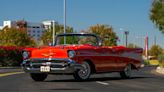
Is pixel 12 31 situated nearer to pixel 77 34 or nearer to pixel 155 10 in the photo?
pixel 155 10

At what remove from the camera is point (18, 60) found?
51719 mm

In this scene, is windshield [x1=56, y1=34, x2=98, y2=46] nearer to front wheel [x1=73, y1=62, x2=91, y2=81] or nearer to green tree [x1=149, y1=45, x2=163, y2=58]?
front wheel [x1=73, y1=62, x2=91, y2=81]

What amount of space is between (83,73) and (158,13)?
80.8ft

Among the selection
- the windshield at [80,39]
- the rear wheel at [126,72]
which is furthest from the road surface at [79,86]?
the rear wheel at [126,72]

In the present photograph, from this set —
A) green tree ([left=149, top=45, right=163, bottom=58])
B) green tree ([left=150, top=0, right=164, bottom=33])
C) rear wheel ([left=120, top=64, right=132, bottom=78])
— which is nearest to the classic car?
rear wheel ([left=120, top=64, right=132, bottom=78])

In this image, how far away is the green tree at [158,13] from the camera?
4203 centimetres

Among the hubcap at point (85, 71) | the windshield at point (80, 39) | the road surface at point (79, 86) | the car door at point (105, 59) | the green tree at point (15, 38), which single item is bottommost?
the road surface at point (79, 86)

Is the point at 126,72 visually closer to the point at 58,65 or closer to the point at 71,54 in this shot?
the point at 71,54

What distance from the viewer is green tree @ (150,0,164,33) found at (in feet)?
138

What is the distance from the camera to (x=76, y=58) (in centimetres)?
1822

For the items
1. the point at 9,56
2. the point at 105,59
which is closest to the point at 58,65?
the point at 105,59

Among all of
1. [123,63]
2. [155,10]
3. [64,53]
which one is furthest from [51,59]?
[155,10]

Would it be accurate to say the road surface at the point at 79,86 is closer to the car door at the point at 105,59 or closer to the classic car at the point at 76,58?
the classic car at the point at 76,58

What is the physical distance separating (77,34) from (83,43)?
43cm
